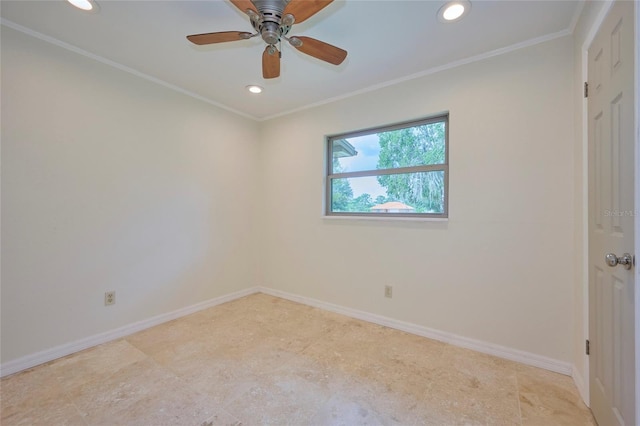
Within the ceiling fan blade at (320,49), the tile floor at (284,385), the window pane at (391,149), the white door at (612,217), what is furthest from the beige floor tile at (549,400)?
the ceiling fan blade at (320,49)

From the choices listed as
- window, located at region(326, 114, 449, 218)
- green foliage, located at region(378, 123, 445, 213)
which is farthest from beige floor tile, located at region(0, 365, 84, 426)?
green foliage, located at region(378, 123, 445, 213)

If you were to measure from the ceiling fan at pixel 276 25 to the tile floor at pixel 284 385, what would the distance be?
2.12m

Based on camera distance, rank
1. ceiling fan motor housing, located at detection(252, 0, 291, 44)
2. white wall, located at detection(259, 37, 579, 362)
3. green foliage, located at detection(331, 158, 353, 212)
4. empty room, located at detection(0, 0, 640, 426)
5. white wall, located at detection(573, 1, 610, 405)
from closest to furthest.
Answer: ceiling fan motor housing, located at detection(252, 0, 291, 44)
empty room, located at detection(0, 0, 640, 426)
white wall, located at detection(573, 1, 610, 405)
white wall, located at detection(259, 37, 579, 362)
green foliage, located at detection(331, 158, 353, 212)

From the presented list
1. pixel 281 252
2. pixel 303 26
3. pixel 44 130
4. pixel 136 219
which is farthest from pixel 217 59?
pixel 281 252

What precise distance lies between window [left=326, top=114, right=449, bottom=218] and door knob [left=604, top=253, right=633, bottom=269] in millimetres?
1245

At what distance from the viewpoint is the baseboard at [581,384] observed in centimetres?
161

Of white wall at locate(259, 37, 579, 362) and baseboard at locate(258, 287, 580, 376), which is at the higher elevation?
white wall at locate(259, 37, 579, 362)

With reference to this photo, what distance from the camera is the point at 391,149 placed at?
282 centimetres

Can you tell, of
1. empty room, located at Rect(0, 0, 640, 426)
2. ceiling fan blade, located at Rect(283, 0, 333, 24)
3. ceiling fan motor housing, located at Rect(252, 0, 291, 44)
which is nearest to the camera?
ceiling fan blade, located at Rect(283, 0, 333, 24)

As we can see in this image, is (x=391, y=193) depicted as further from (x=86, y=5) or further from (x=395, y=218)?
(x=86, y=5)

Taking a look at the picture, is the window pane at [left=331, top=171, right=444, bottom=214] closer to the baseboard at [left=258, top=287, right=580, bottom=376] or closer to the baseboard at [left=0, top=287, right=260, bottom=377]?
the baseboard at [left=258, top=287, right=580, bottom=376]

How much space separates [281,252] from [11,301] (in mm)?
2363

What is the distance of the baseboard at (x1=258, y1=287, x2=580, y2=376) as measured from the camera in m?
1.96

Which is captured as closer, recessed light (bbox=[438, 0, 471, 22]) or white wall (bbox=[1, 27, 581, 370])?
recessed light (bbox=[438, 0, 471, 22])
